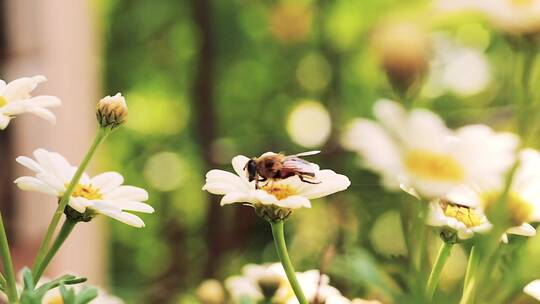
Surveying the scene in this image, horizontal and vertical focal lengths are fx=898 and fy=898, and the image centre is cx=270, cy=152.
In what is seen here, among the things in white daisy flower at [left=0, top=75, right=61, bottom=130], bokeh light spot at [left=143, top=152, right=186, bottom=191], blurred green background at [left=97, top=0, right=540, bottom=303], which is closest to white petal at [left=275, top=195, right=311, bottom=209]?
white daisy flower at [left=0, top=75, right=61, bottom=130]

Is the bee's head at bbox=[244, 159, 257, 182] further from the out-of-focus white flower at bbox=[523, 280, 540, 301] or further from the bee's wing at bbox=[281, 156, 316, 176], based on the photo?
the out-of-focus white flower at bbox=[523, 280, 540, 301]

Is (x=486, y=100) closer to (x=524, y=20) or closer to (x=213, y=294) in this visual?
(x=213, y=294)

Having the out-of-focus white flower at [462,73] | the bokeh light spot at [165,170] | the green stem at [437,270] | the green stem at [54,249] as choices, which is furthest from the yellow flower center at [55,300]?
the bokeh light spot at [165,170]

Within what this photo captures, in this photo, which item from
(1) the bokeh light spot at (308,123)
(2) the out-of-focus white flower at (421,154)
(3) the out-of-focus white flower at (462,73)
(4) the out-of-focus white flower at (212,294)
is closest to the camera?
(2) the out-of-focus white flower at (421,154)

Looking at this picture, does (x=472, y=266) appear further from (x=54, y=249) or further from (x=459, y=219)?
(x=54, y=249)

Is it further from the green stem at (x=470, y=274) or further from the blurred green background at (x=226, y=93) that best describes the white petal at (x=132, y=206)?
the blurred green background at (x=226, y=93)

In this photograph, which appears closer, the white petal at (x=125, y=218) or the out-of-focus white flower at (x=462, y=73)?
the white petal at (x=125, y=218)

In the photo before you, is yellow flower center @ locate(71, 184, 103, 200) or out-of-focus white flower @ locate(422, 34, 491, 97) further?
out-of-focus white flower @ locate(422, 34, 491, 97)

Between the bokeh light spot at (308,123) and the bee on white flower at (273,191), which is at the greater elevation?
the bee on white flower at (273,191)
